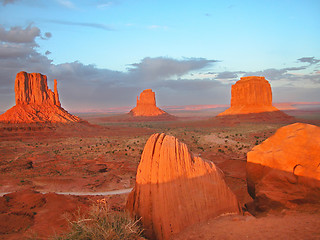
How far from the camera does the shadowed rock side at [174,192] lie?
6531 mm

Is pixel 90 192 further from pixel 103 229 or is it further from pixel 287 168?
pixel 287 168

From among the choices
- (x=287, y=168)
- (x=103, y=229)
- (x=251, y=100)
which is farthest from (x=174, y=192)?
(x=251, y=100)

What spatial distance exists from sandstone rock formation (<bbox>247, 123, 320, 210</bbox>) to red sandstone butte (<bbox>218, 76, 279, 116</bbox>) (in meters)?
67.7

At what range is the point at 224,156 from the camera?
22.9 meters

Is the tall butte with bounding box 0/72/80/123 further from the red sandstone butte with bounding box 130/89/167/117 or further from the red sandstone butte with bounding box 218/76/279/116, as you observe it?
the red sandstone butte with bounding box 130/89/167/117

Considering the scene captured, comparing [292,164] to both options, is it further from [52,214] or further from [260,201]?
[52,214]

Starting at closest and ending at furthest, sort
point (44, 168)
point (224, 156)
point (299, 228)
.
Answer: point (299, 228) < point (44, 168) < point (224, 156)

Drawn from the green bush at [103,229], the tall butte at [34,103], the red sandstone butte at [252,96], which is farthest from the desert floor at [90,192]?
the red sandstone butte at [252,96]

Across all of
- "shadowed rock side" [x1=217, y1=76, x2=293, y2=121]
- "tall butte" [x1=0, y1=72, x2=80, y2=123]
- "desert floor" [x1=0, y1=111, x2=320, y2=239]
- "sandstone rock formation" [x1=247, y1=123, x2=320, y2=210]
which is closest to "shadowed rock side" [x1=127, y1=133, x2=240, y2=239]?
"desert floor" [x1=0, y1=111, x2=320, y2=239]

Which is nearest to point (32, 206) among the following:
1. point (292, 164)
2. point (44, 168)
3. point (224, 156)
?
point (292, 164)

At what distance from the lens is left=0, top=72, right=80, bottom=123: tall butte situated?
48719 mm

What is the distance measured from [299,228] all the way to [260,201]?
2.57 metres

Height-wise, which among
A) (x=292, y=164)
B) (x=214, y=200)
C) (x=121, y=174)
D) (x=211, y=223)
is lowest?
(x=121, y=174)

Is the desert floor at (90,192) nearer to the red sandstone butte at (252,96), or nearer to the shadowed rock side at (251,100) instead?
the shadowed rock side at (251,100)
